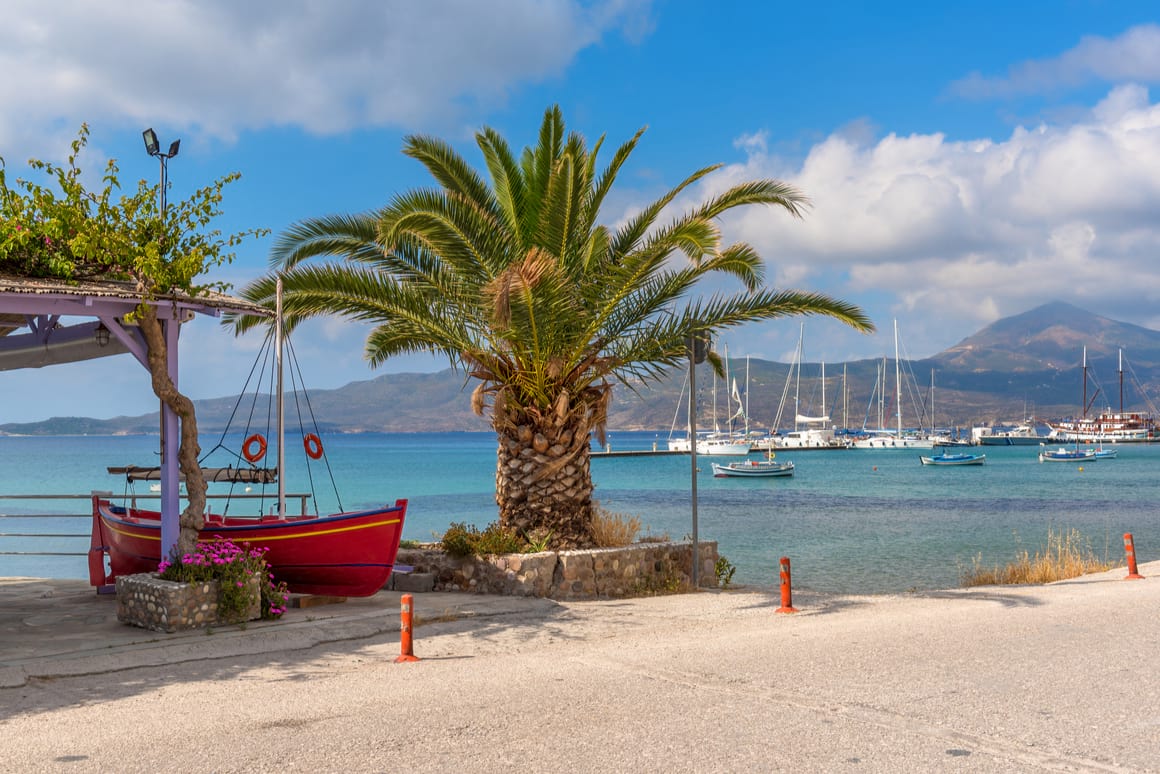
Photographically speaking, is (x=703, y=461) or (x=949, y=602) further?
(x=703, y=461)

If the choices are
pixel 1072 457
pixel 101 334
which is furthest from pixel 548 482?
pixel 1072 457

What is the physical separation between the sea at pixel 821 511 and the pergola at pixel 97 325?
4.48 feet

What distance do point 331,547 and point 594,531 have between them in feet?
14.0

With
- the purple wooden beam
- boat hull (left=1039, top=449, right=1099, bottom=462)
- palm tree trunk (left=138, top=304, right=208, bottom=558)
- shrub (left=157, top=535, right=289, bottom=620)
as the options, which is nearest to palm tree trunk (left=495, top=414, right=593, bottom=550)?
shrub (left=157, top=535, right=289, bottom=620)

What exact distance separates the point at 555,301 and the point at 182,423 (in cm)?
497

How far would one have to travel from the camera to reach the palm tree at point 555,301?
13680mm

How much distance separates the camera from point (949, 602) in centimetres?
1312

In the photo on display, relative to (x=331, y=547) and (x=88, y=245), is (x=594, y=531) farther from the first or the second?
(x=88, y=245)

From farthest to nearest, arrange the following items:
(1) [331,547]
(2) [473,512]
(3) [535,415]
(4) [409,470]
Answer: (4) [409,470] → (2) [473,512] → (3) [535,415] → (1) [331,547]

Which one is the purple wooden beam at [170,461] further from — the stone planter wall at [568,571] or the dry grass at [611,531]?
the dry grass at [611,531]

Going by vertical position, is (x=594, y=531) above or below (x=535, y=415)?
below

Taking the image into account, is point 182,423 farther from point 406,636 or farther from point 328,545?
point 406,636

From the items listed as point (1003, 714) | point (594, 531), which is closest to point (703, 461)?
point (594, 531)

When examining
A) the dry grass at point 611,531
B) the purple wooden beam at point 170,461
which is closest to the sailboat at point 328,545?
Answer: the purple wooden beam at point 170,461
